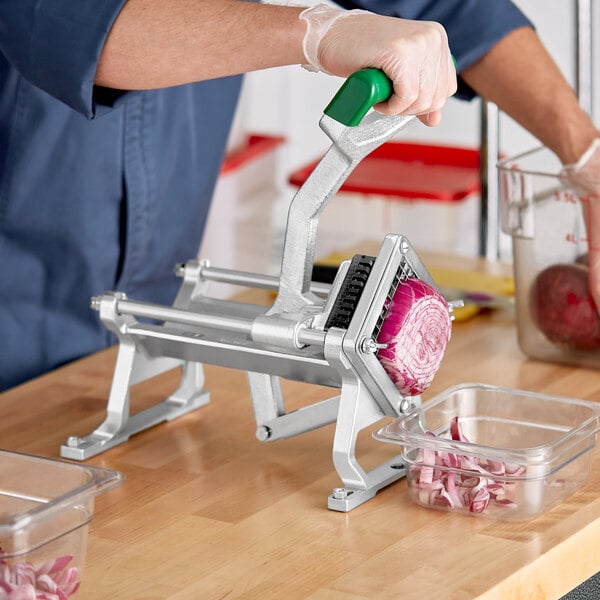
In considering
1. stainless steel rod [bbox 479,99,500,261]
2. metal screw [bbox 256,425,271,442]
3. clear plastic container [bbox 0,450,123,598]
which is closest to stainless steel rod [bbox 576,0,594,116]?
stainless steel rod [bbox 479,99,500,261]

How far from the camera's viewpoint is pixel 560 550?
3.53 feet

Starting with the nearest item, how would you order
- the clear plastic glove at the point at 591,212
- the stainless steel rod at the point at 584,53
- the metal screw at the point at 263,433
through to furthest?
the metal screw at the point at 263,433 < the clear plastic glove at the point at 591,212 < the stainless steel rod at the point at 584,53

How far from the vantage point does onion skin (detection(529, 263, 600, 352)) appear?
4.96ft

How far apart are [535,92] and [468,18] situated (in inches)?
5.3

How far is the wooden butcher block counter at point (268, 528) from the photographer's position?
1028mm

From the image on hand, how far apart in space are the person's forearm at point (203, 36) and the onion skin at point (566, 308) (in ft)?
1.67

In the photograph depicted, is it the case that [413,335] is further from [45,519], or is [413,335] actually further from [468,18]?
[468,18]

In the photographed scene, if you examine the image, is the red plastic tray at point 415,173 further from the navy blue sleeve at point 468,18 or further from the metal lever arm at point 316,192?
the metal lever arm at point 316,192

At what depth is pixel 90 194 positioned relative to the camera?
1685 millimetres

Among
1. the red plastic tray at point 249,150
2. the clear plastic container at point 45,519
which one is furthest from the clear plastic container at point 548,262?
the red plastic tray at point 249,150

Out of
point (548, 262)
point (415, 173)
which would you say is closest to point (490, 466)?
point (548, 262)

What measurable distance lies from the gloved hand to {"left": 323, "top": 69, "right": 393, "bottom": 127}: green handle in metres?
0.03

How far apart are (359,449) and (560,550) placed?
303 millimetres

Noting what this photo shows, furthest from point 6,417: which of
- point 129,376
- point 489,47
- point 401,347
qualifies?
point 489,47
